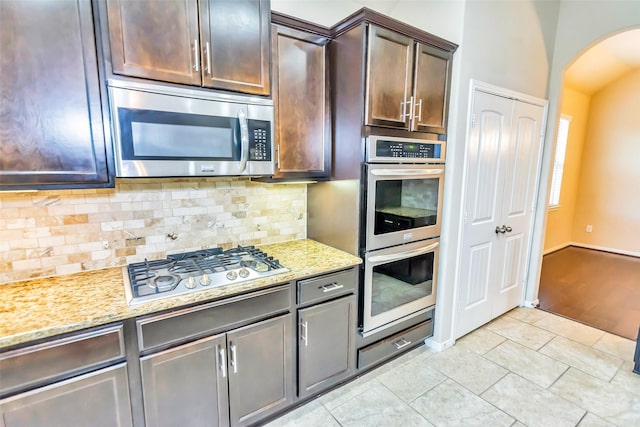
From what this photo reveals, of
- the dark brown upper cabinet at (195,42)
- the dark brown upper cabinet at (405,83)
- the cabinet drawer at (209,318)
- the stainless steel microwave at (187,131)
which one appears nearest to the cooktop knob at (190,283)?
the cabinet drawer at (209,318)

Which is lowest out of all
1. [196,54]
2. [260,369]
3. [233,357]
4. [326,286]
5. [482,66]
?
[260,369]

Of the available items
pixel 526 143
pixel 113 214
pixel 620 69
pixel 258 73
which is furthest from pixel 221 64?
pixel 620 69

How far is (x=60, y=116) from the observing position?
1306 mm

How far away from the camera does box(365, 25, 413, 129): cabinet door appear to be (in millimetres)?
1911

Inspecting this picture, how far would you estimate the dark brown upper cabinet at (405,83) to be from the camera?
193cm

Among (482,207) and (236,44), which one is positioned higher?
(236,44)

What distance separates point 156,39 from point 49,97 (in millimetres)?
511

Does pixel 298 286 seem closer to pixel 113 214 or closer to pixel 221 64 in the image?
pixel 113 214

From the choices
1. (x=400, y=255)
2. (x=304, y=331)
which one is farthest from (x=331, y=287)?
(x=400, y=255)

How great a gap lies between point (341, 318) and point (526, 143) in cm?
244

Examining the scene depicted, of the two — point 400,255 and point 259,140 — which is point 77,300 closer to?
point 259,140

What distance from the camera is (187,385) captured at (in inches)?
59.5

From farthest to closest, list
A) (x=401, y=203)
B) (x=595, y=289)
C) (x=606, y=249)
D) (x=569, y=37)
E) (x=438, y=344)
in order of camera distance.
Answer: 1. (x=606, y=249)
2. (x=595, y=289)
3. (x=569, y=37)
4. (x=438, y=344)
5. (x=401, y=203)

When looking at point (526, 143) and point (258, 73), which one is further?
point (526, 143)
